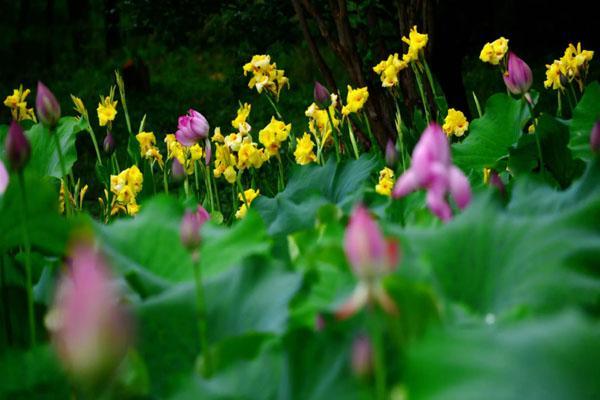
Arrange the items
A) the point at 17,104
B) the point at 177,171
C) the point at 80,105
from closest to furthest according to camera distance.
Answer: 1. the point at 177,171
2. the point at 80,105
3. the point at 17,104

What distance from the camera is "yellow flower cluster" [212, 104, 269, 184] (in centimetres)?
186

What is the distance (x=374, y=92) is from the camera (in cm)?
267

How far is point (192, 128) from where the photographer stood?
5.99 ft

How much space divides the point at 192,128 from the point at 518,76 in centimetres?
66

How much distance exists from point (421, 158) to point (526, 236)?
0.12 meters

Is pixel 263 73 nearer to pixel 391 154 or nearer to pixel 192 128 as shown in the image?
pixel 192 128

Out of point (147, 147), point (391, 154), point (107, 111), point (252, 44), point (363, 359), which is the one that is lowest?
point (363, 359)

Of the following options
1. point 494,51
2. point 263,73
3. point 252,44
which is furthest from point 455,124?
point 252,44

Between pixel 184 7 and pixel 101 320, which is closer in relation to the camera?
pixel 101 320

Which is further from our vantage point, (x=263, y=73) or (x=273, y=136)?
(x=263, y=73)

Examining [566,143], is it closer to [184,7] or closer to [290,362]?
[290,362]

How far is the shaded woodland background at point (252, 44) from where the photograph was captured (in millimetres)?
2666

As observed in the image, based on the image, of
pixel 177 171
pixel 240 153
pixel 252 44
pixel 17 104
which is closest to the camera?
pixel 177 171

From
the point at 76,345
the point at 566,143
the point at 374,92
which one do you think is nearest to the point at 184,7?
the point at 374,92
